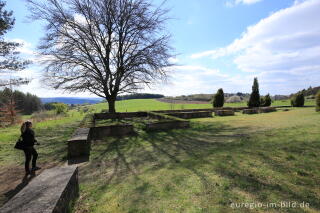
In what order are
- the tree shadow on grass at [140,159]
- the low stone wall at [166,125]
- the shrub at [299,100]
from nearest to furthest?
the tree shadow on grass at [140,159]
the low stone wall at [166,125]
the shrub at [299,100]

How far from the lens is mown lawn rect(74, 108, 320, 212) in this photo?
277 cm

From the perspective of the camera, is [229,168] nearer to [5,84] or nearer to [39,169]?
[39,169]

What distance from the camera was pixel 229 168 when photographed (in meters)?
4.00

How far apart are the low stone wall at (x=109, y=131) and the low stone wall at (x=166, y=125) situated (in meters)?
1.21

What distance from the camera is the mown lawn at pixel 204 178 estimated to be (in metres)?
2.77

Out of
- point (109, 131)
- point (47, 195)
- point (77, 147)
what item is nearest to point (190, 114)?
point (109, 131)

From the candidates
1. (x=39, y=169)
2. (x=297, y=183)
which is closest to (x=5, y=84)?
(x=39, y=169)

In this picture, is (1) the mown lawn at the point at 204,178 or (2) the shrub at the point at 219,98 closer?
(1) the mown lawn at the point at 204,178

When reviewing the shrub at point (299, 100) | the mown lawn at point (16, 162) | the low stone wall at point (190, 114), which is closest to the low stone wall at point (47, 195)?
the mown lawn at point (16, 162)

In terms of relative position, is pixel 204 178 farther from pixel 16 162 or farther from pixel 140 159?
pixel 16 162

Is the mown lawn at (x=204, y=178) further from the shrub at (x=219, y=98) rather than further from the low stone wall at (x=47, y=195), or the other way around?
the shrub at (x=219, y=98)

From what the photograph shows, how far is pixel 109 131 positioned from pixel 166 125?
3700 mm

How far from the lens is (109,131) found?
888 centimetres

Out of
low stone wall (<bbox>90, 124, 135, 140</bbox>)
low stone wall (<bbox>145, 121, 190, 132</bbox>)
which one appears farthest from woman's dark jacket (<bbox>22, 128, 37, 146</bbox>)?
low stone wall (<bbox>145, 121, 190, 132</bbox>)
